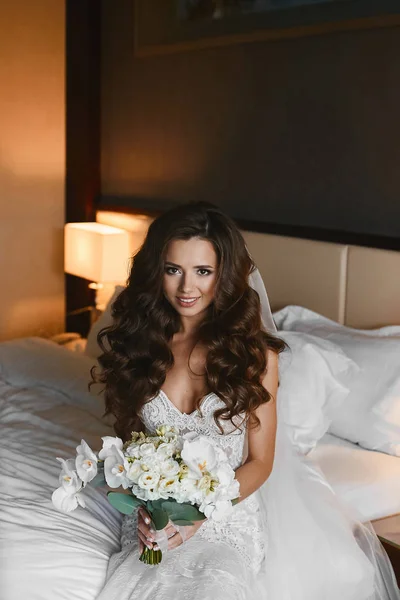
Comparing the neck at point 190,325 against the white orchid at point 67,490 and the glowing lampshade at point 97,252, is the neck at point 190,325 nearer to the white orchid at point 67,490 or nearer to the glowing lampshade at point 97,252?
the white orchid at point 67,490

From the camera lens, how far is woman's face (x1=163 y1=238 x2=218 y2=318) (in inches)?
86.2

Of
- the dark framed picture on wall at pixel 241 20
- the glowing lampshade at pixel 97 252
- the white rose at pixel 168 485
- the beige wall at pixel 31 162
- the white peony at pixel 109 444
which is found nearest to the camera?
the white rose at pixel 168 485

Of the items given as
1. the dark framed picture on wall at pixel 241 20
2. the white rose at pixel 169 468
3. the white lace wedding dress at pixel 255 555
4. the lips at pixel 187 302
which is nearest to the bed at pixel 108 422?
the white lace wedding dress at pixel 255 555

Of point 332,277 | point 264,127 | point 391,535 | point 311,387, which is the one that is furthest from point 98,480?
point 264,127

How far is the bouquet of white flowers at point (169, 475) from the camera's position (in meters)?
1.74

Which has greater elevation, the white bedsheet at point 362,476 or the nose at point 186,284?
the nose at point 186,284

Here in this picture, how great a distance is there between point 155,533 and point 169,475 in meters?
0.20

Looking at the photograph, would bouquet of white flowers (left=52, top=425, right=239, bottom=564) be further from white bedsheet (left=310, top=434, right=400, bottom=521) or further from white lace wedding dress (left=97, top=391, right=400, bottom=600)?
white bedsheet (left=310, top=434, right=400, bottom=521)

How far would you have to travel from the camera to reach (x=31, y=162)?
471 centimetres

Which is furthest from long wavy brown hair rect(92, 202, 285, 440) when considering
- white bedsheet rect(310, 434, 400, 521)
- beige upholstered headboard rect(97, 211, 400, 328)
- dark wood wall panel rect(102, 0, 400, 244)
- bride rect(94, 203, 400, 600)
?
dark wood wall panel rect(102, 0, 400, 244)

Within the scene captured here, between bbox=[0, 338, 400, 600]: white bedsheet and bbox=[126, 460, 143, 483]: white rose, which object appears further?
bbox=[0, 338, 400, 600]: white bedsheet

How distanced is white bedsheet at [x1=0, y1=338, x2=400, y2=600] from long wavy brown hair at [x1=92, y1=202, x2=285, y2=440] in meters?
0.31

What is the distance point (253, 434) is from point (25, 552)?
652 mm

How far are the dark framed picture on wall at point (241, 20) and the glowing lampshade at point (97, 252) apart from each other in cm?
98
